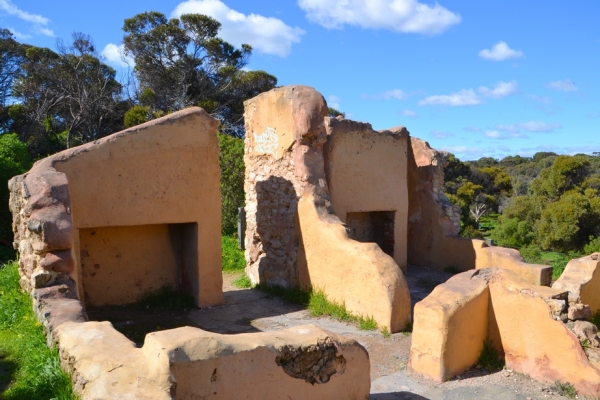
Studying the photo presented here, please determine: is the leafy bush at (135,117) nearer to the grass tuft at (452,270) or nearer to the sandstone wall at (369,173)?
the sandstone wall at (369,173)

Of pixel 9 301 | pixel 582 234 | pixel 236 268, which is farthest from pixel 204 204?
pixel 582 234

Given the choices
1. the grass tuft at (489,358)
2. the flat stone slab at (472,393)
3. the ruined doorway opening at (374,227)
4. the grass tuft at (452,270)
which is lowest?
the flat stone slab at (472,393)

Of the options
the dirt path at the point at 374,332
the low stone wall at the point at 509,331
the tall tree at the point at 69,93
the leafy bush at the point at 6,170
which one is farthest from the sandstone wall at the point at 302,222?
the tall tree at the point at 69,93

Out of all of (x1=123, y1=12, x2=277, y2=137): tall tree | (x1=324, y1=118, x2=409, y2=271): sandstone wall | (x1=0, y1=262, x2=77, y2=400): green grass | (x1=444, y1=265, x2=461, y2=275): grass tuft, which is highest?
(x1=123, y1=12, x2=277, y2=137): tall tree

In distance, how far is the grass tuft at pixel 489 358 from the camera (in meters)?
5.44

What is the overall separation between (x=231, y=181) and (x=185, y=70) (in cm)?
905

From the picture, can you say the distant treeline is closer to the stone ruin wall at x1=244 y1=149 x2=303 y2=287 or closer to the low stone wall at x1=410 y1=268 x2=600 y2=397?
the stone ruin wall at x1=244 y1=149 x2=303 y2=287

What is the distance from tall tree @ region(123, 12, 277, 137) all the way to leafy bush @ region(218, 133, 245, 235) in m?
6.25

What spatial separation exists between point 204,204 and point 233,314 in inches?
65.9

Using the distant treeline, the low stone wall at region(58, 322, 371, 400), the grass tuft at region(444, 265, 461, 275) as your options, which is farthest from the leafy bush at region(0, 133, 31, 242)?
the distant treeline

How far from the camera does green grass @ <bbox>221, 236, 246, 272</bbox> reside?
36.7ft

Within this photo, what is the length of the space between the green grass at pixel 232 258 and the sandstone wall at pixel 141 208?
318 cm

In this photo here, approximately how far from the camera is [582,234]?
1739 centimetres

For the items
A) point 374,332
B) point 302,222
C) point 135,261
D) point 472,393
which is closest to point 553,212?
point 302,222
